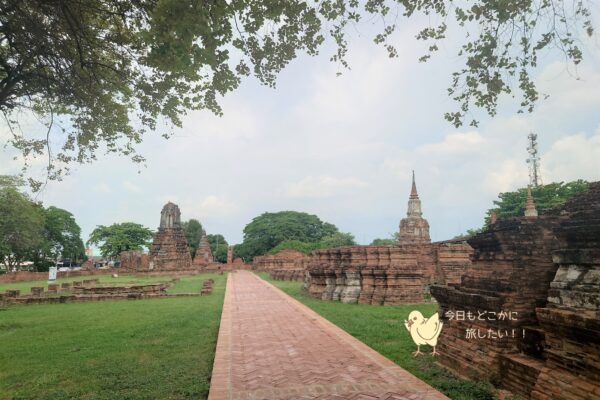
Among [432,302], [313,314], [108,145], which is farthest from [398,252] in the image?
[108,145]

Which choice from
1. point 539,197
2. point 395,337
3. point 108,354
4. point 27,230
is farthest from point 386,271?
point 27,230

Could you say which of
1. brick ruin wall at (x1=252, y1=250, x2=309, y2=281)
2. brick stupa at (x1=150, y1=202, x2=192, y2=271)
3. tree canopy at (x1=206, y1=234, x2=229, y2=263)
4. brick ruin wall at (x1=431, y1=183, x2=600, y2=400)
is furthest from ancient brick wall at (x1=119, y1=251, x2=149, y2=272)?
brick ruin wall at (x1=431, y1=183, x2=600, y2=400)

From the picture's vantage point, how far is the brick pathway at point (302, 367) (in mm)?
4516

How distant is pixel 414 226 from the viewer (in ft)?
141

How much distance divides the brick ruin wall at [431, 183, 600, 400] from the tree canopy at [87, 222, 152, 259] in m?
61.1

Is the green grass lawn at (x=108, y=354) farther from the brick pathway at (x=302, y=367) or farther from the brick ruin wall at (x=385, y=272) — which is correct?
the brick ruin wall at (x=385, y=272)

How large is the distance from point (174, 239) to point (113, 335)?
126 ft

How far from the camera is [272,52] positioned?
17.2 feet

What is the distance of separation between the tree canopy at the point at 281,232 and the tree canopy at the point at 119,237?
14.4m

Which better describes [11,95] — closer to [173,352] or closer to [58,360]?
[58,360]

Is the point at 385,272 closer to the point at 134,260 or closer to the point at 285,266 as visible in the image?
the point at 285,266

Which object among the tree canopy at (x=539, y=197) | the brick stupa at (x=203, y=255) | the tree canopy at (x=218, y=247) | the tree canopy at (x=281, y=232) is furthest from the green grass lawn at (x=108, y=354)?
the tree canopy at (x=218, y=247)

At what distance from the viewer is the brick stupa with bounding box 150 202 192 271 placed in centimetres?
4250

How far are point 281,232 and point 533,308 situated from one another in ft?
182
